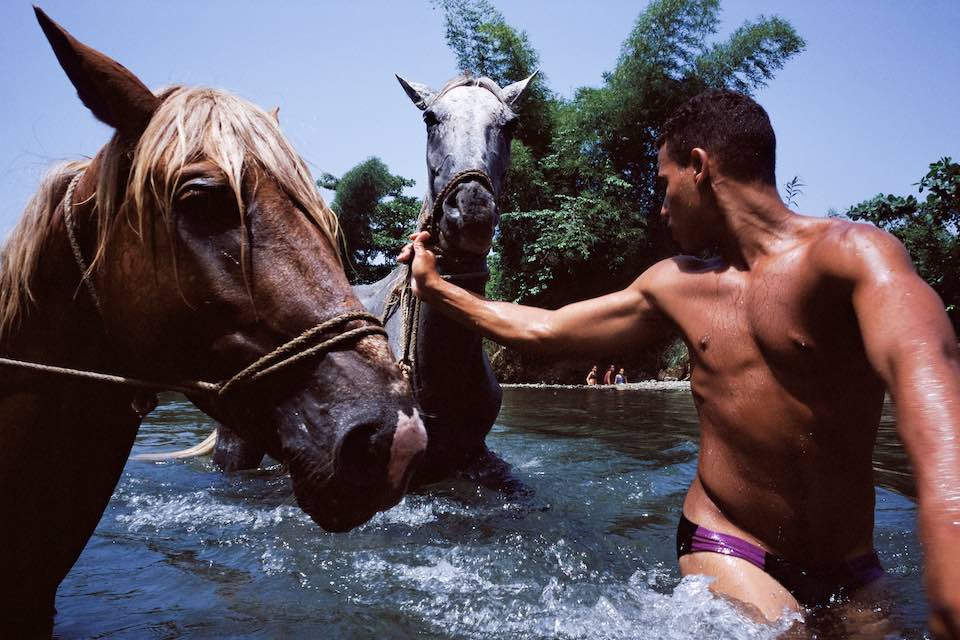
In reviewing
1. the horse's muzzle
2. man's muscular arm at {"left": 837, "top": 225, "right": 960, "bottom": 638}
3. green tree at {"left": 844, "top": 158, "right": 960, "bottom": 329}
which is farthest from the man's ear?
green tree at {"left": 844, "top": 158, "right": 960, "bottom": 329}

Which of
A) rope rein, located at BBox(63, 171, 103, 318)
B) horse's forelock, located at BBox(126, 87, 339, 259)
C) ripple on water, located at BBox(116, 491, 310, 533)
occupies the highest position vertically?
horse's forelock, located at BBox(126, 87, 339, 259)

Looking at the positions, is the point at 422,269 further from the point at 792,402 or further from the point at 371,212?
the point at 371,212

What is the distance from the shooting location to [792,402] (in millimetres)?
2096

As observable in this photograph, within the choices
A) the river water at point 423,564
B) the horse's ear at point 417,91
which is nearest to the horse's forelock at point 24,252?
the river water at point 423,564

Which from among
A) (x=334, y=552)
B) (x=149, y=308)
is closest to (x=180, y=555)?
(x=334, y=552)

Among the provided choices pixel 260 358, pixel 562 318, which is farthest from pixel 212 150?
pixel 562 318

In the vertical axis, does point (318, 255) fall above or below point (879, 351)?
above

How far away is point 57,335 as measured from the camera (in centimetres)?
176

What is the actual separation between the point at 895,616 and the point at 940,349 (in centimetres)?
120

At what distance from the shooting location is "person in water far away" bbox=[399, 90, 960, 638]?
6.59 feet

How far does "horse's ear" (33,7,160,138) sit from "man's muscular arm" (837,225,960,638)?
1.82 meters

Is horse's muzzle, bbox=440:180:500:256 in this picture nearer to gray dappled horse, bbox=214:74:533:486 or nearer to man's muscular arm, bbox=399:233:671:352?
gray dappled horse, bbox=214:74:533:486

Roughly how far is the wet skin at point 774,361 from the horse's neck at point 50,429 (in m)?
1.85

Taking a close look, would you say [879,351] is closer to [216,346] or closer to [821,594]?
[821,594]
